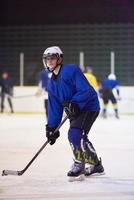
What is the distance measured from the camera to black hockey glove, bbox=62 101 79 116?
20.3 feet

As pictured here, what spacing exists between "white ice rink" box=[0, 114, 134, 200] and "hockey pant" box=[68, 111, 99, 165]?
0.24 m

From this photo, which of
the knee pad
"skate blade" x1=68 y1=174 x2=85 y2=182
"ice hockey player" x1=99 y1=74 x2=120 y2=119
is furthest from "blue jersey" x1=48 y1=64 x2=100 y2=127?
"ice hockey player" x1=99 y1=74 x2=120 y2=119

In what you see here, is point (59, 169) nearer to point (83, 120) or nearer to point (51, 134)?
point (51, 134)

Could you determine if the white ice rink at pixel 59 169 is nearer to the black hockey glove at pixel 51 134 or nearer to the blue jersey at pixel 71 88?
the black hockey glove at pixel 51 134

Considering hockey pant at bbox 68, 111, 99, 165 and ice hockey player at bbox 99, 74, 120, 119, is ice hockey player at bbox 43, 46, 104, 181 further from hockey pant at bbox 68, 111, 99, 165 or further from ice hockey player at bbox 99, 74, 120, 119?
ice hockey player at bbox 99, 74, 120, 119

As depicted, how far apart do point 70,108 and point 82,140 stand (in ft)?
1.34

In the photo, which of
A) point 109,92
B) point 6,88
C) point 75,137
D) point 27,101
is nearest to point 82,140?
point 75,137

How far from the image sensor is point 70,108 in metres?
6.20

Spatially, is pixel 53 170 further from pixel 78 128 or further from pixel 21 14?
pixel 21 14

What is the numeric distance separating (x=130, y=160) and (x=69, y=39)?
1265 cm

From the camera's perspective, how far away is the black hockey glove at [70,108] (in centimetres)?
620

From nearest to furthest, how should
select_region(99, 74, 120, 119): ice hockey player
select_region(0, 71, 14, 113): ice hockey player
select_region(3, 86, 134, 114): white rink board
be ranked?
select_region(99, 74, 120, 119): ice hockey player
select_region(0, 71, 14, 113): ice hockey player
select_region(3, 86, 134, 114): white rink board

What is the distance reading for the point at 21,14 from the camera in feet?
71.6

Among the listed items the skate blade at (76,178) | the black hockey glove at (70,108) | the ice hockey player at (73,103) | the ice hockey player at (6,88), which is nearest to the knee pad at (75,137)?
the ice hockey player at (73,103)
